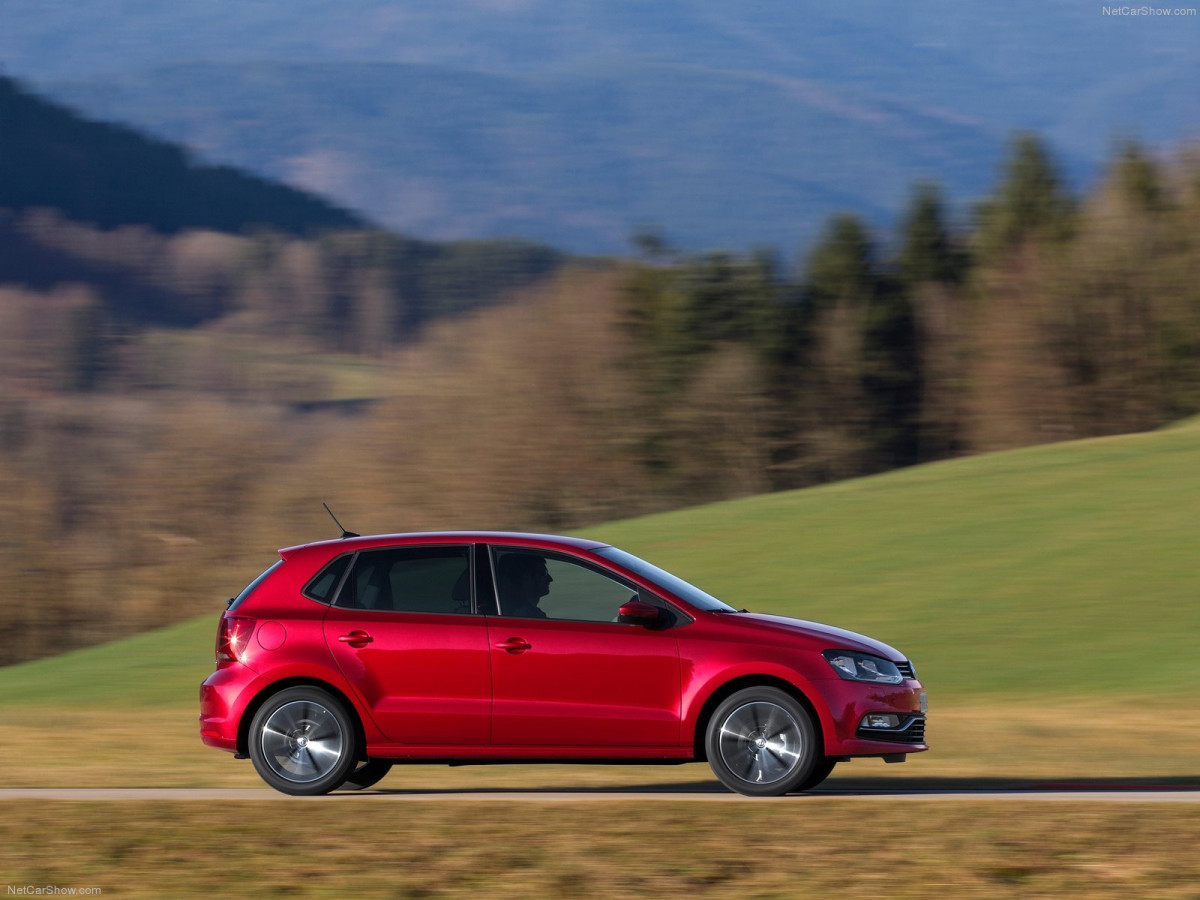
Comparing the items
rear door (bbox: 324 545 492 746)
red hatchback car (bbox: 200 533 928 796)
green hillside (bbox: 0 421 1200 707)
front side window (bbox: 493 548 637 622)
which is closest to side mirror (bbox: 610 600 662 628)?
red hatchback car (bbox: 200 533 928 796)

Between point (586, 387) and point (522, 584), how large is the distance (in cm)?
4272

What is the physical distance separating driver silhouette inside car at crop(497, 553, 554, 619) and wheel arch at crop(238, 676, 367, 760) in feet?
3.42

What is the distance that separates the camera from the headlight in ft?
30.2

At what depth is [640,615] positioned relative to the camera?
9.20 m

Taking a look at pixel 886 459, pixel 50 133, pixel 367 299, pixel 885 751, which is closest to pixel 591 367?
pixel 886 459

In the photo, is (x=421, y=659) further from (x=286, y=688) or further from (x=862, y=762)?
(x=862, y=762)

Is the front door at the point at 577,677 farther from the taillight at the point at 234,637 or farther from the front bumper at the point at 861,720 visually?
the taillight at the point at 234,637

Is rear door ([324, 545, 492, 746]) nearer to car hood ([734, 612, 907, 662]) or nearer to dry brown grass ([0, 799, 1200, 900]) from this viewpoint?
dry brown grass ([0, 799, 1200, 900])

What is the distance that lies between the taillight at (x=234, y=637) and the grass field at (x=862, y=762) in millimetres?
872

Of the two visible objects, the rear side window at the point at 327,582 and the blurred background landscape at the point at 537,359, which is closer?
the rear side window at the point at 327,582

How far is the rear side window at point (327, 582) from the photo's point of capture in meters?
9.62

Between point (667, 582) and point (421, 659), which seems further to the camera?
point (667, 582)

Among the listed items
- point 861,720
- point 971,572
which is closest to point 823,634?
point 861,720

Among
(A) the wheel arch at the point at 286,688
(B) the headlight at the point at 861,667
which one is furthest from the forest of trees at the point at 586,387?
(B) the headlight at the point at 861,667
